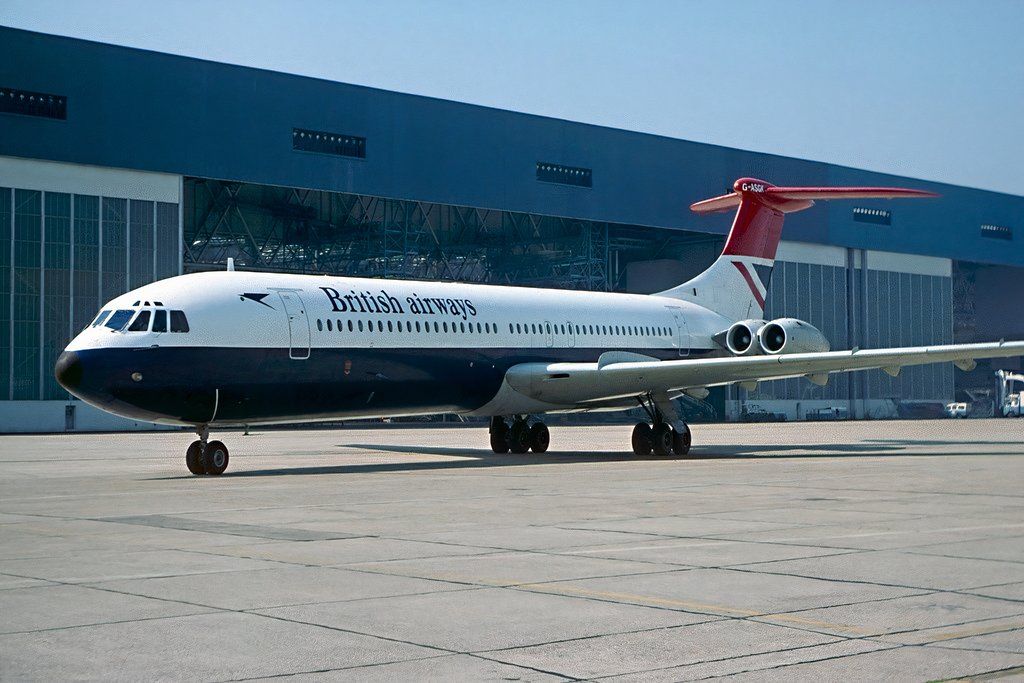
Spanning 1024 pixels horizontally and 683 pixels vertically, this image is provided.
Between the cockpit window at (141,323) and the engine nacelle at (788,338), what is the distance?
623 inches

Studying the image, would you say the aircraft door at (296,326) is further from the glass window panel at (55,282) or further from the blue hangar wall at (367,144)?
the glass window panel at (55,282)

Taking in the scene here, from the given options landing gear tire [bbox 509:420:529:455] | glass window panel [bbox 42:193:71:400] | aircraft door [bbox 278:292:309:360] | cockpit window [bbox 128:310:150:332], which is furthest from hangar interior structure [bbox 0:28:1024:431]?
cockpit window [bbox 128:310:150:332]

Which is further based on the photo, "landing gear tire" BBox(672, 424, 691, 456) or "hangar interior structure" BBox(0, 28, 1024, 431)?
"hangar interior structure" BBox(0, 28, 1024, 431)

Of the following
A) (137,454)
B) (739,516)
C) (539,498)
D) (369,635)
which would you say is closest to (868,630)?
(369,635)

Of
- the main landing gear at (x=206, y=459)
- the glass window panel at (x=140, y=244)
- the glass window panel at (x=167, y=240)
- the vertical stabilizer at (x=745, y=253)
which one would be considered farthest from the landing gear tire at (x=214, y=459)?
the glass window panel at (x=167, y=240)

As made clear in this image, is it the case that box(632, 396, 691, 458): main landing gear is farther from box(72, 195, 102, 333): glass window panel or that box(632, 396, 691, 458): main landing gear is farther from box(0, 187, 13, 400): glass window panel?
box(0, 187, 13, 400): glass window panel

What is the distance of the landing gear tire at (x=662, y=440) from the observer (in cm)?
2881

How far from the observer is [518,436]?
99.3ft

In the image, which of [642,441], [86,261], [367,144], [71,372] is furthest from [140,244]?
[71,372]

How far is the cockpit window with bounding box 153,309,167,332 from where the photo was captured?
2102cm

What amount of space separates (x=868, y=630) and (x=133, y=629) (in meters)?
4.11

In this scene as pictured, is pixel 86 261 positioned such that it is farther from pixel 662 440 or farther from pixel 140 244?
pixel 662 440

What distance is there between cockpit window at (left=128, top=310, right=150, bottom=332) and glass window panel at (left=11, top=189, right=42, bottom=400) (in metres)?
27.6

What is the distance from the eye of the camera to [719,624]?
707cm
